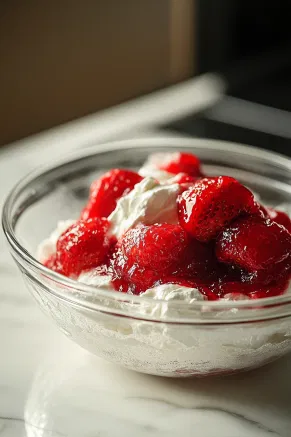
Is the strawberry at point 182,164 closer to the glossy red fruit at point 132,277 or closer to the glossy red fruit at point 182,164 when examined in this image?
the glossy red fruit at point 182,164

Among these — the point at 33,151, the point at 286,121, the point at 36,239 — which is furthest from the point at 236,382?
the point at 286,121

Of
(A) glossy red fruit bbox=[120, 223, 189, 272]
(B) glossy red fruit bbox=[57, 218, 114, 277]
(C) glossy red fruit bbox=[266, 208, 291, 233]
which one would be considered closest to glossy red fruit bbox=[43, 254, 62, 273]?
(B) glossy red fruit bbox=[57, 218, 114, 277]

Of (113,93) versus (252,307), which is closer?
(252,307)

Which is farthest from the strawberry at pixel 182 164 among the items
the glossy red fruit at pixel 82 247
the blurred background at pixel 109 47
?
the blurred background at pixel 109 47

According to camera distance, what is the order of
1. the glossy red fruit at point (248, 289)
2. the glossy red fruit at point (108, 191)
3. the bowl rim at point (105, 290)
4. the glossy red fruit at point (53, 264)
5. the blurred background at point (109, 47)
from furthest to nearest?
the blurred background at point (109, 47), the glossy red fruit at point (108, 191), the glossy red fruit at point (53, 264), the glossy red fruit at point (248, 289), the bowl rim at point (105, 290)

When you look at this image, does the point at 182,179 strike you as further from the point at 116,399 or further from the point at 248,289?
the point at 116,399

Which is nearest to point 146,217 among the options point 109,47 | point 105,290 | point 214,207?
point 214,207

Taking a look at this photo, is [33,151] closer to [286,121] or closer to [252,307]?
[286,121]
